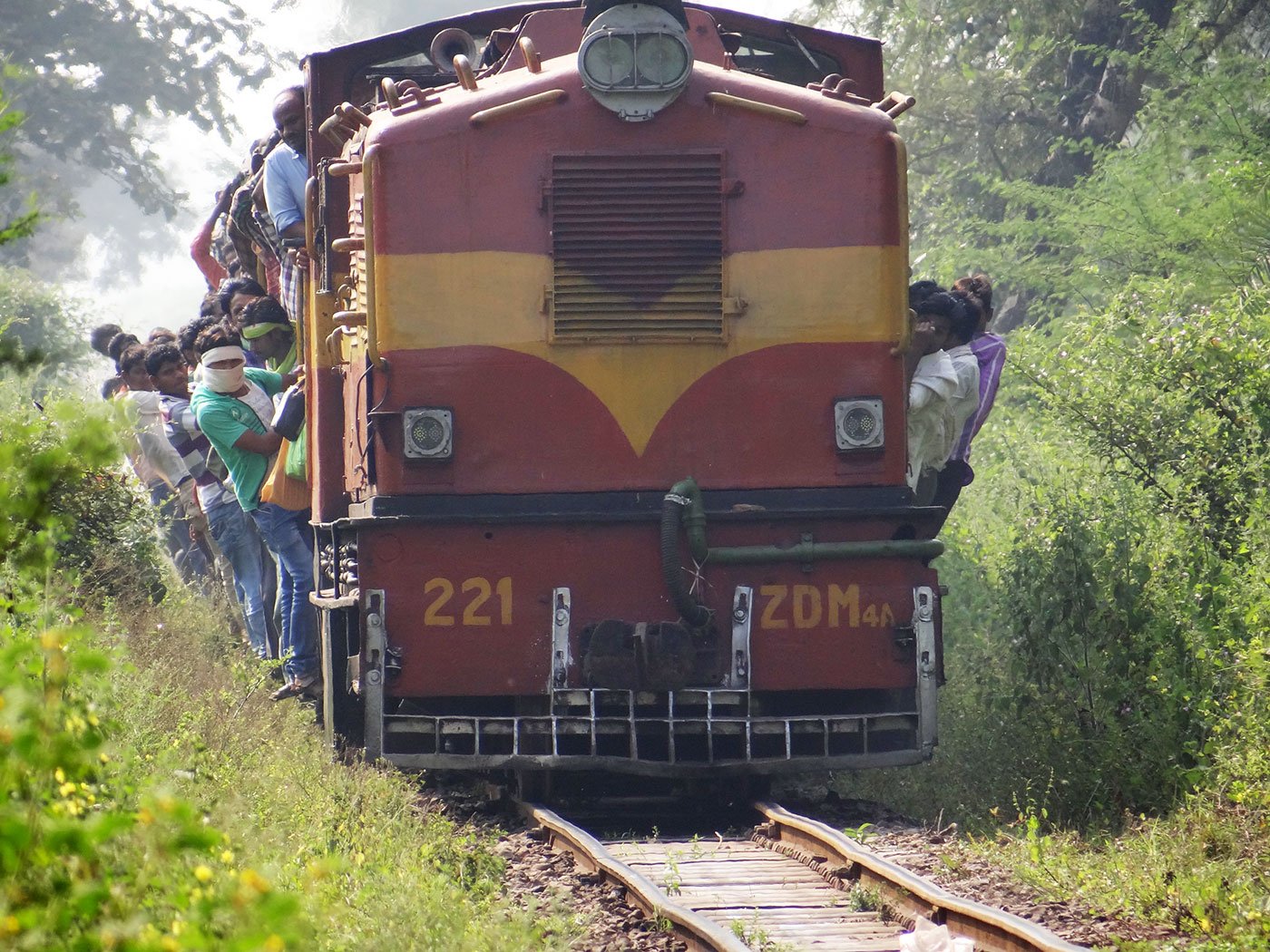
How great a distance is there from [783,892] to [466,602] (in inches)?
76.7

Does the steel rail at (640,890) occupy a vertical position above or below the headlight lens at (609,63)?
below

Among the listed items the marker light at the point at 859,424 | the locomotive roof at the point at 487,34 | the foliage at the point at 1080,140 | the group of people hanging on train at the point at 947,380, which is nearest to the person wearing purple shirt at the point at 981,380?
the group of people hanging on train at the point at 947,380

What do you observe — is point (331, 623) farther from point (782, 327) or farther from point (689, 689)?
point (782, 327)

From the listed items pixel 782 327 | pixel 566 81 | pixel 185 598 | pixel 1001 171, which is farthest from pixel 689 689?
pixel 1001 171

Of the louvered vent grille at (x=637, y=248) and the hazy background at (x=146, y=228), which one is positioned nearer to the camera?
the louvered vent grille at (x=637, y=248)

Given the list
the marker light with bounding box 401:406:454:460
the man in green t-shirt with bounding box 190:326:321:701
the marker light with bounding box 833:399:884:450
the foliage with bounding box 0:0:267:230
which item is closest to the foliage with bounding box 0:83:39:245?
A: the marker light with bounding box 401:406:454:460

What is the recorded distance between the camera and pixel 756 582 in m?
6.98

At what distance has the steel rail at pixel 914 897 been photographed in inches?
183

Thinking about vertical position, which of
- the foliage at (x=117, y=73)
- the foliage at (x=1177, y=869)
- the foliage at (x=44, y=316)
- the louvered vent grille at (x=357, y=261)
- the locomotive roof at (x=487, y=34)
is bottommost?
the foliage at (x=1177, y=869)

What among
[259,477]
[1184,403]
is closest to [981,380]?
[1184,403]

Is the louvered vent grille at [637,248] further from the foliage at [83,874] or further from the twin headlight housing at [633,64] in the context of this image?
the foliage at [83,874]

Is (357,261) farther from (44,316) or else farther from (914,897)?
(44,316)

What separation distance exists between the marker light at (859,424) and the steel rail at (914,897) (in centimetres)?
155

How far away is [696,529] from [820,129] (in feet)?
5.77
